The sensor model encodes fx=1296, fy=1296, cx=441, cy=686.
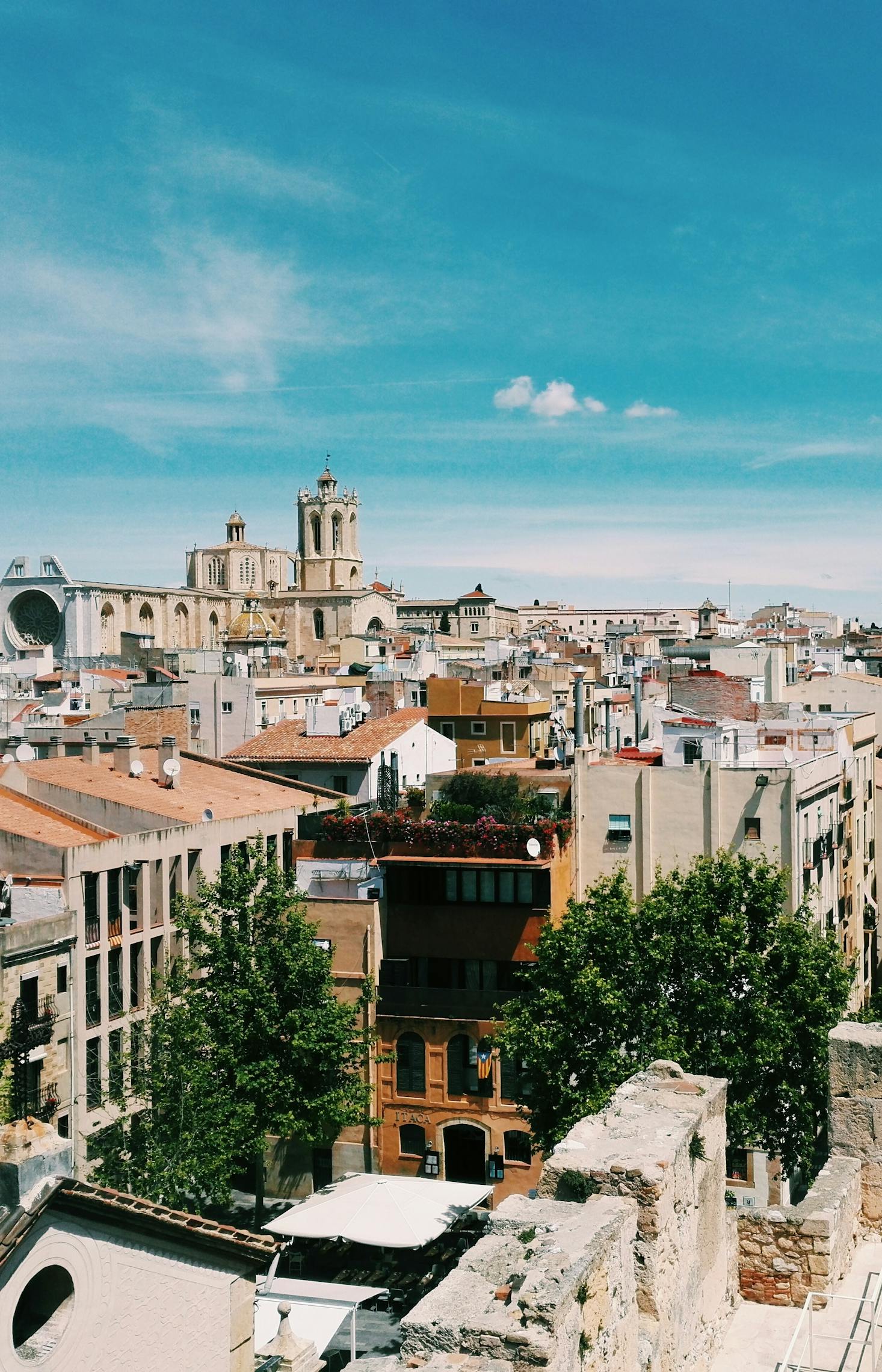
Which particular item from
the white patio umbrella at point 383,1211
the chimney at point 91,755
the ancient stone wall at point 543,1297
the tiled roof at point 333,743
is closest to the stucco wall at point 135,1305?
the white patio umbrella at point 383,1211

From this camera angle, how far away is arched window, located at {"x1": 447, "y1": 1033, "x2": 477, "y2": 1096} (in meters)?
32.2

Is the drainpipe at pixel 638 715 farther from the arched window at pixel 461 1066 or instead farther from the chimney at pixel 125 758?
the arched window at pixel 461 1066

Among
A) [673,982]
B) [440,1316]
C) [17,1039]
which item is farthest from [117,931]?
[440,1316]

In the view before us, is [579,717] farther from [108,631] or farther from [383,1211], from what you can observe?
[108,631]

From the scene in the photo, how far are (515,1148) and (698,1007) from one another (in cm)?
961

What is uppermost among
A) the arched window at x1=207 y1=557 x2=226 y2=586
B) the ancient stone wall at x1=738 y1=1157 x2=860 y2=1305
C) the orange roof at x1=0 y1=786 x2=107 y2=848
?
the arched window at x1=207 y1=557 x2=226 y2=586

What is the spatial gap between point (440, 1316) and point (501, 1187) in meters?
23.5

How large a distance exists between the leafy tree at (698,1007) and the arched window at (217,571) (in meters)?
170

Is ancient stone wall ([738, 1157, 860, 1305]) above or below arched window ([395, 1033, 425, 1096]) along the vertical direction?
above

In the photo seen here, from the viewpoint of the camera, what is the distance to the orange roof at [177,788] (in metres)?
36.1

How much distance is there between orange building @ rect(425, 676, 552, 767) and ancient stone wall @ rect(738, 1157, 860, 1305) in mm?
31667

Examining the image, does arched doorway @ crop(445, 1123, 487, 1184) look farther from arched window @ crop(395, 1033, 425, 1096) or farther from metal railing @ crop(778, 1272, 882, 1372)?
metal railing @ crop(778, 1272, 882, 1372)

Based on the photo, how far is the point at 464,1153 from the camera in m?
32.6

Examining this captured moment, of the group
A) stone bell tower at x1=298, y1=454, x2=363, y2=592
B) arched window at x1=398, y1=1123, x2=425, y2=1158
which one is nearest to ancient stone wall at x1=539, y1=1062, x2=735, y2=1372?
arched window at x1=398, y1=1123, x2=425, y2=1158
